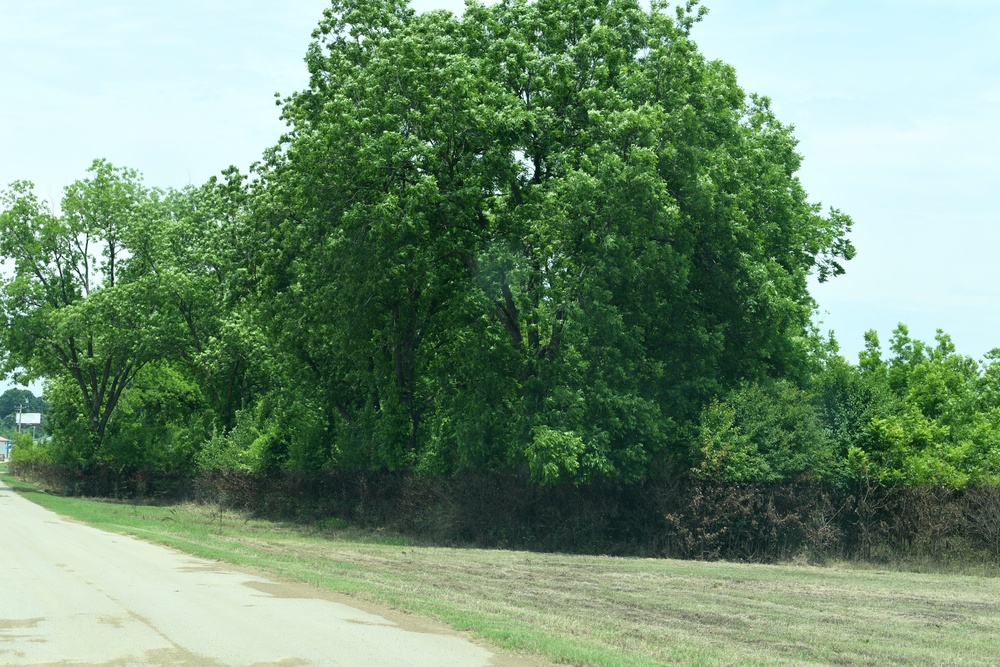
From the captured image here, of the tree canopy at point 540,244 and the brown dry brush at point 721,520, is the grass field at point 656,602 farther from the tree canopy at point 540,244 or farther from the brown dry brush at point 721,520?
the tree canopy at point 540,244

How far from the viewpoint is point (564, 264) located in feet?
100

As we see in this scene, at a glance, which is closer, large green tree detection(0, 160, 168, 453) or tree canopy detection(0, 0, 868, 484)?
tree canopy detection(0, 0, 868, 484)

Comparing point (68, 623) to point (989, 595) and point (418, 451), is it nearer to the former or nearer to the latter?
point (989, 595)

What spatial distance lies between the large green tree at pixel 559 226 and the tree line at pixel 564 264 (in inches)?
3.6

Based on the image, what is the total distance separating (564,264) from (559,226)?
57.5 inches

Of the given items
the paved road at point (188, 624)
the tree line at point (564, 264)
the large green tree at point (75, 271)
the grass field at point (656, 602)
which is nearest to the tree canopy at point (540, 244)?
the tree line at point (564, 264)

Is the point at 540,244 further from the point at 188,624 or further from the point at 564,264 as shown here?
the point at 188,624

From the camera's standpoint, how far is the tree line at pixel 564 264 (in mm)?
29484

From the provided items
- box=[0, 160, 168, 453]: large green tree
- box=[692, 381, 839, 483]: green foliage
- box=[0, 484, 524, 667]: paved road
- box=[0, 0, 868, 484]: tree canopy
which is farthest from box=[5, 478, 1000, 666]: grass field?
box=[0, 160, 168, 453]: large green tree

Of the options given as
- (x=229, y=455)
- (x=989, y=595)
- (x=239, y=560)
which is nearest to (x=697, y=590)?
(x=989, y=595)

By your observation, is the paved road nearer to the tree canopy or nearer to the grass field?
the grass field

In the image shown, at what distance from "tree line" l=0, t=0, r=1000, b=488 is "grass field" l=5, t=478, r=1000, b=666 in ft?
14.0

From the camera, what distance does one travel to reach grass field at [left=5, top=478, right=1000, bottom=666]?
12.6 metres

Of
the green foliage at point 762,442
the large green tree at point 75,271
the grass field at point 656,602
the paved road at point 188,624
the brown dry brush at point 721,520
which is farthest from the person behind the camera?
the large green tree at point 75,271
